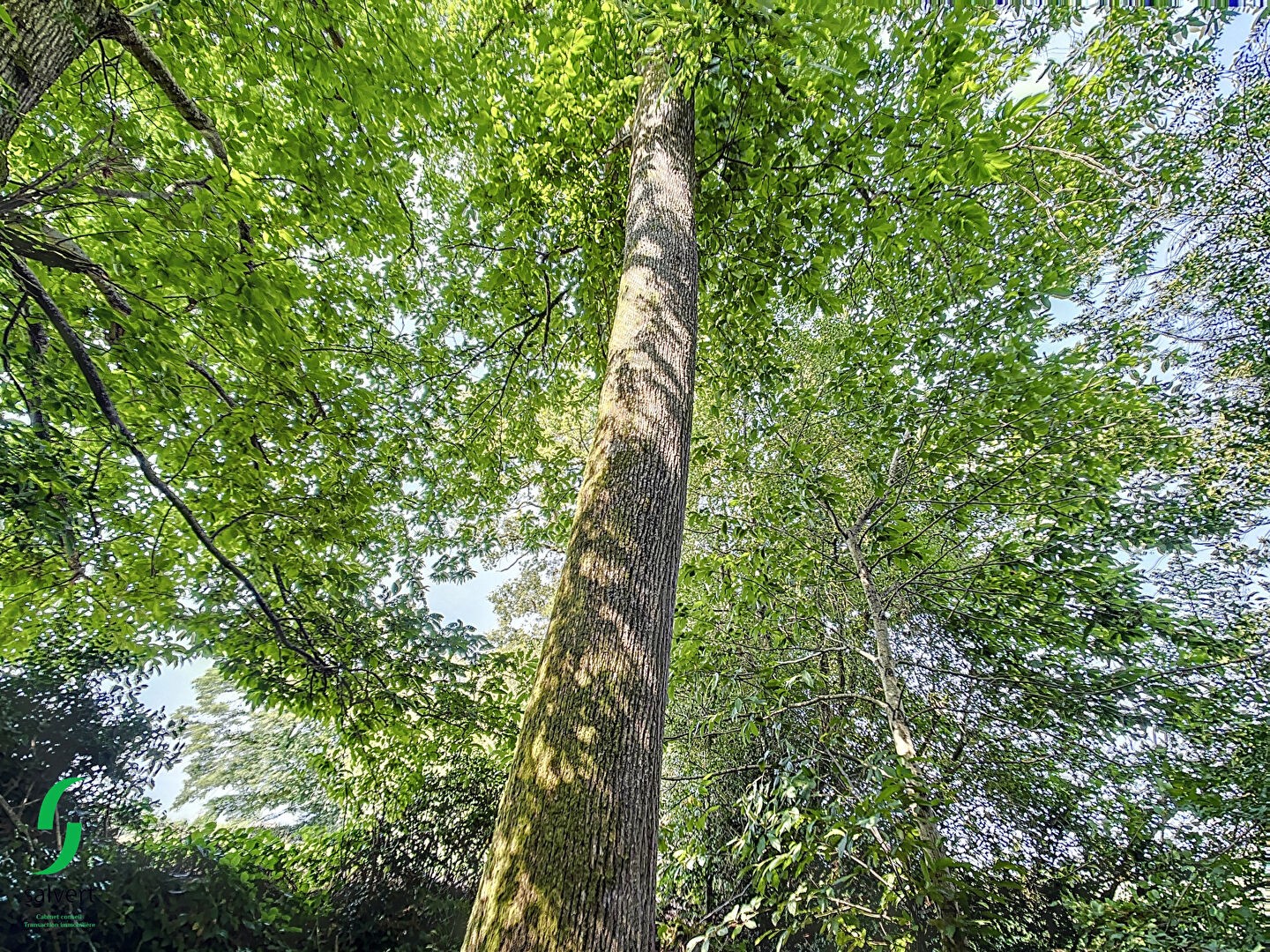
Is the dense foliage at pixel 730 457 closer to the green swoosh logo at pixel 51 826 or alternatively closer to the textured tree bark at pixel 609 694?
the green swoosh logo at pixel 51 826

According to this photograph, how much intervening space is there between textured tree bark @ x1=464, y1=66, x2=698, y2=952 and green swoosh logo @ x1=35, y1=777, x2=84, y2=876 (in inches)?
154

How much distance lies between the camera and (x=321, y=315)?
354 cm

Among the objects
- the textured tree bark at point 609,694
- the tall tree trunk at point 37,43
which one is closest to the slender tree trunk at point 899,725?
the textured tree bark at point 609,694

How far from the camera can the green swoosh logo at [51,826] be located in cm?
296

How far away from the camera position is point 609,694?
3.91 feet

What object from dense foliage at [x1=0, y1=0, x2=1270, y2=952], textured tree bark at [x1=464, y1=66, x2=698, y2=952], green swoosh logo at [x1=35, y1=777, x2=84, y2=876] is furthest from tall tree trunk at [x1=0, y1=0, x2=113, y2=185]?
green swoosh logo at [x1=35, y1=777, x2=84, y2=876]

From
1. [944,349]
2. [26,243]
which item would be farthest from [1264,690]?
[26,243]

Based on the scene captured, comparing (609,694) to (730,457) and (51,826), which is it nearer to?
(730,457)

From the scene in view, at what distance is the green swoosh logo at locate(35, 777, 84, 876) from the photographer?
9.70 ft

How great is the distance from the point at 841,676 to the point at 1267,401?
346cm

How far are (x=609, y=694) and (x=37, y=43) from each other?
131 inches

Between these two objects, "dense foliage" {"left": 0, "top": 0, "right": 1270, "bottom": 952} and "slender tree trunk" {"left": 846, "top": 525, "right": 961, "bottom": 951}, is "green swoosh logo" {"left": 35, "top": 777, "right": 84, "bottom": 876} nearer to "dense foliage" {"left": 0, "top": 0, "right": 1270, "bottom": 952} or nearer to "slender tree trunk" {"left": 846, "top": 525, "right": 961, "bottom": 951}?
"dense foliage" {"left": 0, "top": 0, "right": 1270, "bottom": 952}

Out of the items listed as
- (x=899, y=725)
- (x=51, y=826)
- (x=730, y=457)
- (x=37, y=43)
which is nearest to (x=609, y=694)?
(x=899, y=725)

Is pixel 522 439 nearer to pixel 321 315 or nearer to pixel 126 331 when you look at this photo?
pixel 321 315
